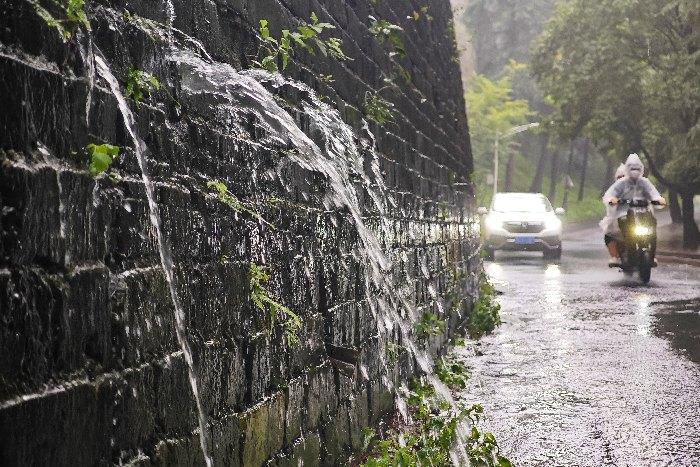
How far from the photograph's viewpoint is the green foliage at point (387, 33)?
6520 mm

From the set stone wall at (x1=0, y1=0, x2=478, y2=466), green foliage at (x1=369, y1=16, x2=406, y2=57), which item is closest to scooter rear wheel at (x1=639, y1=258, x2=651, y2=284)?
green foliage at (x1=369, y1=16, x2=406, y2=57)

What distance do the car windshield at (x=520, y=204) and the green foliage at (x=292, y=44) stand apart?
20.2 m

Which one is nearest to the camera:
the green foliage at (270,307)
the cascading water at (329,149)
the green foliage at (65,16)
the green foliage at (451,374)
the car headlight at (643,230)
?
the green foliage at (65,16)

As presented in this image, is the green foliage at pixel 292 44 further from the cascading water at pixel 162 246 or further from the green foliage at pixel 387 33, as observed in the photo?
the cascading water at pixel 162 246

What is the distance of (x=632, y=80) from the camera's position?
106 feet

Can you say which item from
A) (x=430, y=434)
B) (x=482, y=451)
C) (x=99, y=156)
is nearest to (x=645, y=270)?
(x=430, y=434)

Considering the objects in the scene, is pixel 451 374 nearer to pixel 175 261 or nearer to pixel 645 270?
pixel 175 261

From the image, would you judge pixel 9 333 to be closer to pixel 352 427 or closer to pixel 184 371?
pixel 184 371

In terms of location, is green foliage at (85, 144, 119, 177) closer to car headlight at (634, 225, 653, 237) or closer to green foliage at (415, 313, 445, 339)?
green foliage at (415, 313, 445, 339)

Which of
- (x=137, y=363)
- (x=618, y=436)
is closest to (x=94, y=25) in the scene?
(x=137, y=363)

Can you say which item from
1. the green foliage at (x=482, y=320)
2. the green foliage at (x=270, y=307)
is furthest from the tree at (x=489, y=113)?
the green foliage at (x=270, y=307)

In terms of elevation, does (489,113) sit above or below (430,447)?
above

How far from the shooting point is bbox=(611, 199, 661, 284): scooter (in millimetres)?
16531

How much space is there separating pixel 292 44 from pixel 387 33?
220 cm
